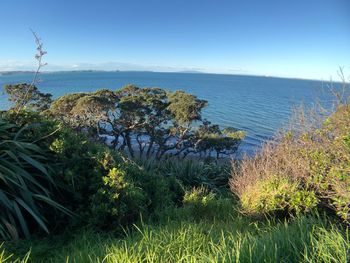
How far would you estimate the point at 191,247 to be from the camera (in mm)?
2908

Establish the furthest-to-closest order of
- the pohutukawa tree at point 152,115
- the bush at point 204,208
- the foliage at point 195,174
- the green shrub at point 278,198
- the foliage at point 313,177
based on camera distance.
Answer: the pohutukawa tree at point 152,115 → the foliage at point 195,174 → the bush at point 204,208 → the green shrub at point 278,198 → the foliage at point 313,177

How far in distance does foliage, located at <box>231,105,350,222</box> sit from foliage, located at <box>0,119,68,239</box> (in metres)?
2.81

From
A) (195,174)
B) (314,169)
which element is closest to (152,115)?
(195,174)

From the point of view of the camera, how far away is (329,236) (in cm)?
298

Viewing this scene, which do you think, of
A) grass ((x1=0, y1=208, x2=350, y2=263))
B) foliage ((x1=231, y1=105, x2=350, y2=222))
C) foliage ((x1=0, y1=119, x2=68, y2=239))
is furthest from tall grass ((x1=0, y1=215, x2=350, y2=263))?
foliage ((x1=231, y1=105, x2=350, y2=222))

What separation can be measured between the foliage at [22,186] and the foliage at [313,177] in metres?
2.81

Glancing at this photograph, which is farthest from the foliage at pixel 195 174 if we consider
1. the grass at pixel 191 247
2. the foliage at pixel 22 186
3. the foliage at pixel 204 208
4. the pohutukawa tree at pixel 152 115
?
the pohutukawa tree at pixel 152 115

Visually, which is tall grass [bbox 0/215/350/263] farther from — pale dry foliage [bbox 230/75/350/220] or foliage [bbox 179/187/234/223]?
foliage [bbox 179/187/234/223]

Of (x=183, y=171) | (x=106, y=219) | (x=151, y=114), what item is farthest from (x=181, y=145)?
(x=106, y=219)

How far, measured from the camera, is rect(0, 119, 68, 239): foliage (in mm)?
3494

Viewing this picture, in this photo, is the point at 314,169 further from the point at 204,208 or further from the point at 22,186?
the point at 22,186

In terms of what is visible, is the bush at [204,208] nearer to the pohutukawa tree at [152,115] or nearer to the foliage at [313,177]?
the foliage at [313,177]

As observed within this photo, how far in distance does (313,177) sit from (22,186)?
3820mm

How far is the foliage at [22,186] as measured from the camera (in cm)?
349
